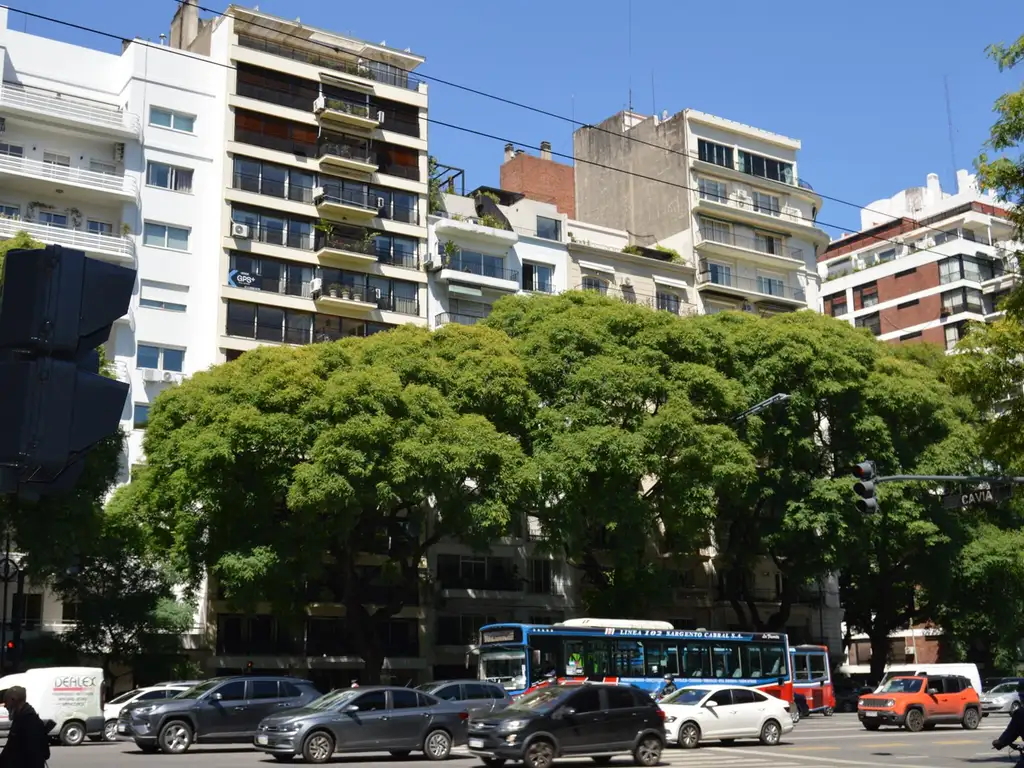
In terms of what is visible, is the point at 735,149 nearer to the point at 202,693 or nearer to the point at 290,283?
the point at 290,283

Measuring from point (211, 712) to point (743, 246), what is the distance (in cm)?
5116

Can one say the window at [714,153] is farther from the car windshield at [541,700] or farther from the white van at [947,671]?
the car windshield at [541,700]

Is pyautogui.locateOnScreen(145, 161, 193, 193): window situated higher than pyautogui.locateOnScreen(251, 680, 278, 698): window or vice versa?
pyautogui.locateOnScreen(145, 161, 193, 193): window

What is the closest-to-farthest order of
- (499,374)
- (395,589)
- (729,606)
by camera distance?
(499,374) < (395,589) < (729,606)

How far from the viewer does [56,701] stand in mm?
28641

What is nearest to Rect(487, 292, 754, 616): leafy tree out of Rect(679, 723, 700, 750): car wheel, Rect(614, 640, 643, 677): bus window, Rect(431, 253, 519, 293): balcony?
Rect(614, 640, 643, 677): bus window

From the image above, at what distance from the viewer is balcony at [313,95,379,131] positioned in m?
55.6

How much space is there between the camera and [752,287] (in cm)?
6969

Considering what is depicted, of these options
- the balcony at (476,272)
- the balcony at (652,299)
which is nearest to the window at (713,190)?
the balcony at (652,299)

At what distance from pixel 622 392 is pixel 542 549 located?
680 centimetres

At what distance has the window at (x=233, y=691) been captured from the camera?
2594cm

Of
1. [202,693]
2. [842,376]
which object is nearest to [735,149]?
[842,376]

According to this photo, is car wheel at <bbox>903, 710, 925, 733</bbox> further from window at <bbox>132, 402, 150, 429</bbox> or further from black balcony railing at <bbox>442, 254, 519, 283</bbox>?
black balcony railing at <bbox>442, 254, 519, 283</bbox>

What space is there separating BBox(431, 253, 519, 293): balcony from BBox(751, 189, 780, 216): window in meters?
18.8
